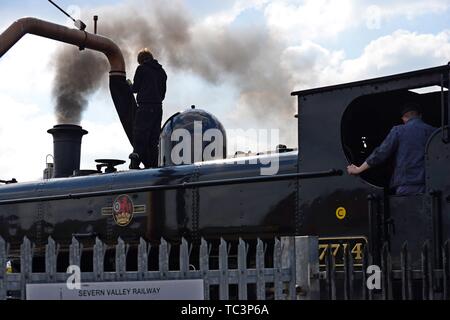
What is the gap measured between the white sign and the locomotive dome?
10.1ft

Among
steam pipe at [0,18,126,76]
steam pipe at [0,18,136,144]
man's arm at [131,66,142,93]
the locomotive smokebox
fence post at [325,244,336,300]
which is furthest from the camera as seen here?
steam pipe at [0,18,126,76]

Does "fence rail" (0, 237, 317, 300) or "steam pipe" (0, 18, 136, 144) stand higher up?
"steam pipe" (0, 18, 136, 144)

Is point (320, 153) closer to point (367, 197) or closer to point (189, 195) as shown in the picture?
point (367, 197)

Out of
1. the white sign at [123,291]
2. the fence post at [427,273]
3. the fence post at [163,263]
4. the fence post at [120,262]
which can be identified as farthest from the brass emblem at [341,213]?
the fence post at [120,262]

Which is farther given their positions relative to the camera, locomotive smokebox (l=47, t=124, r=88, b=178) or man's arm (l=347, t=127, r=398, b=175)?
locomotive smokebox (l=47, t=124, r=88, b=178)

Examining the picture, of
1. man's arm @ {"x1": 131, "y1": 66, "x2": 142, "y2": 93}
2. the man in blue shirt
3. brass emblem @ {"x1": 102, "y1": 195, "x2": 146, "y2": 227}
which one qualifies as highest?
man's arm @ {"x1": 131, "y1": 66, "x2": 142, "y2": 93}

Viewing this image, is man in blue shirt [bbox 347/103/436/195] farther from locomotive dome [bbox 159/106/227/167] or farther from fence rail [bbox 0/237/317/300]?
locomotive dome [bbox 159/106/227/167]

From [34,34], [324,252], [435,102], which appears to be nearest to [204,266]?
[324,252]

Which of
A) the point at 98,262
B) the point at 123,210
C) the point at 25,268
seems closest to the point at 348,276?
the point at 98,262

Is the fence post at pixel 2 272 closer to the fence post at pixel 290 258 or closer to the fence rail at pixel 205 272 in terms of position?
the fence rail at pixel 205 272

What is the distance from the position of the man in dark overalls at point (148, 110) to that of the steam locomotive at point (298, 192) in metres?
0.42

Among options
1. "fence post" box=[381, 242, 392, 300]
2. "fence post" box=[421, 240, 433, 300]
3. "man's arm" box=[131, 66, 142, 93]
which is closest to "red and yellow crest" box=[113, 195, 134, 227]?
"man's arm" box=[131, 66, 142, 93]

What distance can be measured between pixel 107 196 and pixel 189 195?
141cm

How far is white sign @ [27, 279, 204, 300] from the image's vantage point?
6629mm
